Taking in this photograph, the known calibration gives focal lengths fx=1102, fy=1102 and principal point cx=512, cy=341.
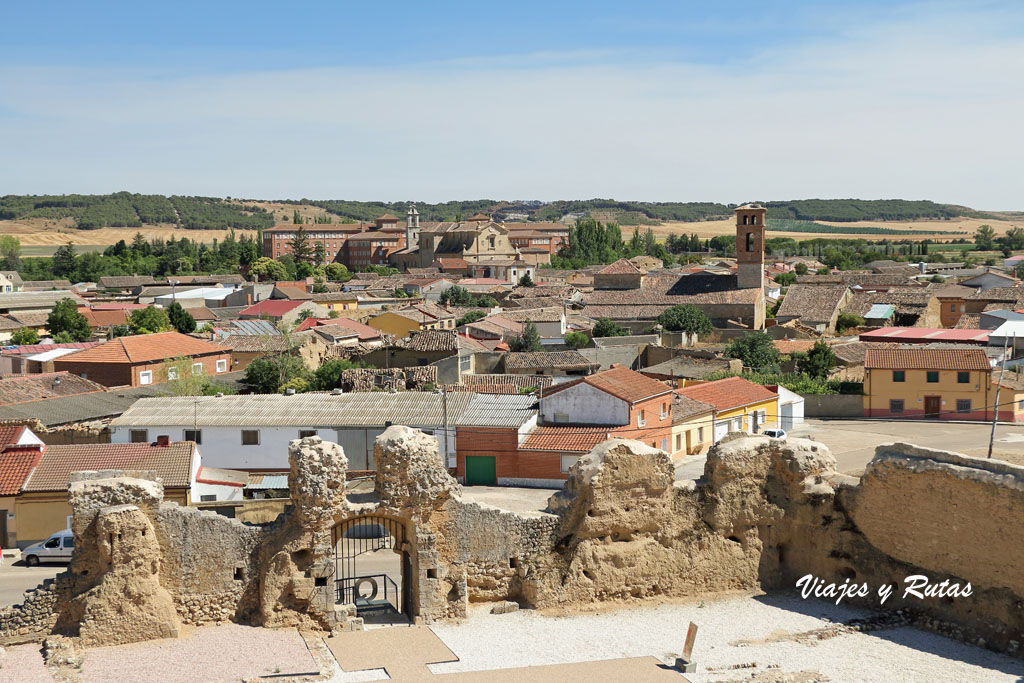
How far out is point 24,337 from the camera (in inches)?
2376

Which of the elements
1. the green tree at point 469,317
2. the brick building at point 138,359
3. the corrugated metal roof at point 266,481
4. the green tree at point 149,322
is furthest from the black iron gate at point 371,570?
the green tree at point 469,317

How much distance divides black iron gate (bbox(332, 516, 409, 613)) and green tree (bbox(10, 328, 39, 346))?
4426 centimetres

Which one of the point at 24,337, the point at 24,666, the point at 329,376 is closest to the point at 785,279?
the point at 24,337

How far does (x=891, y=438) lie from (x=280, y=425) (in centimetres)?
2023

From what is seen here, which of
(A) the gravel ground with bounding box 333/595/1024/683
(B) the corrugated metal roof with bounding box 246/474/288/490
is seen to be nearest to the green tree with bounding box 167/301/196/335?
(B) the corrugated metal roof with bounding box 246/474/288/490

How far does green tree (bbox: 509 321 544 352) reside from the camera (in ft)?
170

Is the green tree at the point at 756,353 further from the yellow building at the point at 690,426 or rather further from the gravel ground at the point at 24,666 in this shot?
the gravel ground at the point at 24,666

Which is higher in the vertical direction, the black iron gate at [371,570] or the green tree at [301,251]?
the green tree at [301,251]

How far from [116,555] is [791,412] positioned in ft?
92.1

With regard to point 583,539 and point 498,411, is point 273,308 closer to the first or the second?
point 498,411

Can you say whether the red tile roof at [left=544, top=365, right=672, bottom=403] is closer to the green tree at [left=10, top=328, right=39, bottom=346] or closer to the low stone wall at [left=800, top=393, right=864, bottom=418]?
the low stone wall at [left=800, top=393, right=864, bottom=418]

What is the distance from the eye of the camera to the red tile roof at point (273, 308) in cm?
7100

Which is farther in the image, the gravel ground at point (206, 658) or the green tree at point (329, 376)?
the green tree at point (329, 376)

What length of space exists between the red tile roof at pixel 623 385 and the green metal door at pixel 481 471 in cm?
284
